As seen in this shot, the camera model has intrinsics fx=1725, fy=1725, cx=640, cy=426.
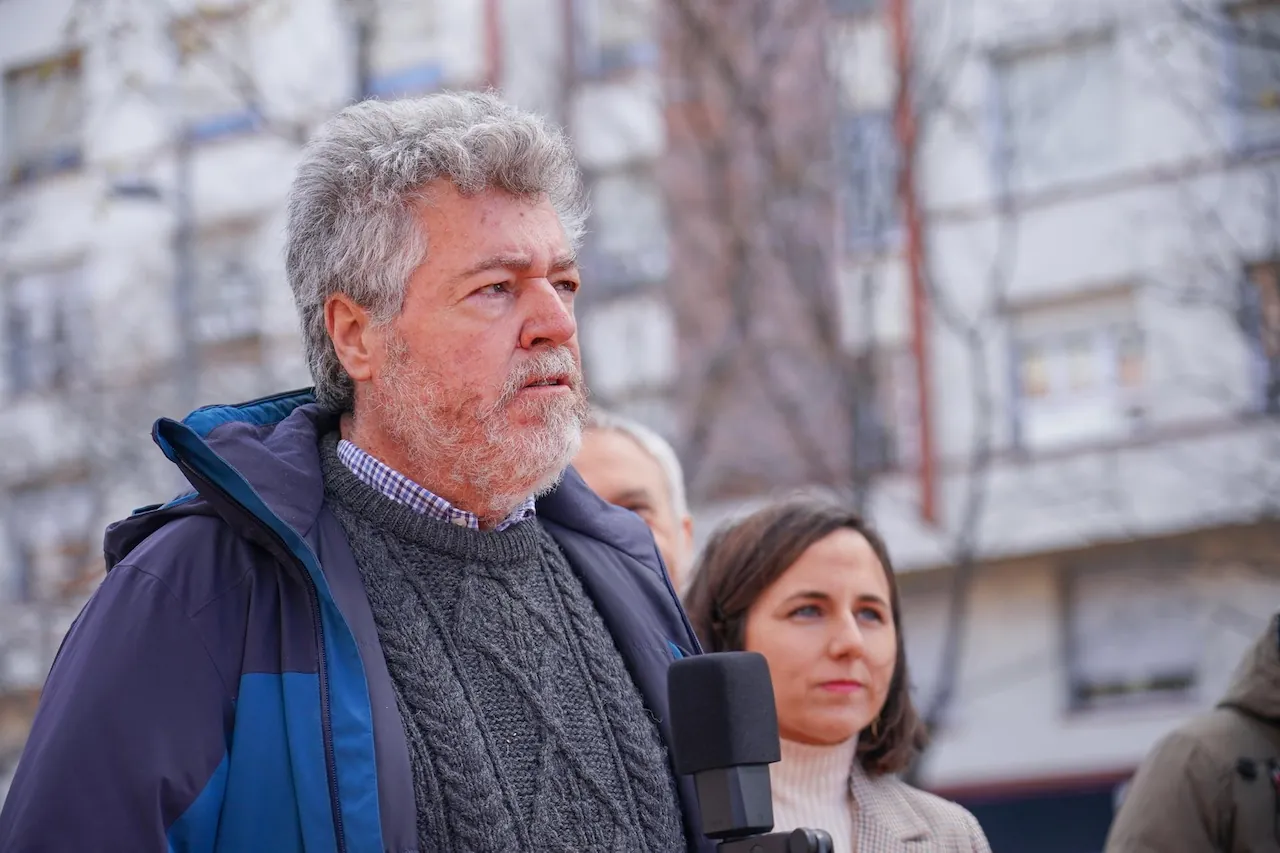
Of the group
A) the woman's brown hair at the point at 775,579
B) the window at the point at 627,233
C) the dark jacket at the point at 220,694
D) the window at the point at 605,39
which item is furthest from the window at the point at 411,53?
the dark jacket at the point at 220,694

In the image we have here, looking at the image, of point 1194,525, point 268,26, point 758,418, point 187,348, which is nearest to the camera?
point 268,26

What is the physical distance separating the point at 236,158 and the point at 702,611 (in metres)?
16.6

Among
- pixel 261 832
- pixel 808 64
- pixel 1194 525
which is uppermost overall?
pixel 808 64

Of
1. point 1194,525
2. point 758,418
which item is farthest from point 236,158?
point 1194,525

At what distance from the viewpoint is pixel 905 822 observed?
4375 millimetres

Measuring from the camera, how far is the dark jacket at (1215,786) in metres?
4.79

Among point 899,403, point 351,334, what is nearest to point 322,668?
point 351,334

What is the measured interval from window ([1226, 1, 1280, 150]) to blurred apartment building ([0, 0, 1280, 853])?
8 centimetres

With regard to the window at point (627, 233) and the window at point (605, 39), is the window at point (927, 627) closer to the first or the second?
the window at point (627, 233)

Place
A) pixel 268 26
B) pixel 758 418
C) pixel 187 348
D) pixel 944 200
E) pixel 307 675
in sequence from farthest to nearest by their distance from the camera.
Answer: pixel 944 200
pixel 758 418
pixel 187 348
pixel 268 26
pixel 307 675

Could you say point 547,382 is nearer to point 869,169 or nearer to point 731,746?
point 731,746

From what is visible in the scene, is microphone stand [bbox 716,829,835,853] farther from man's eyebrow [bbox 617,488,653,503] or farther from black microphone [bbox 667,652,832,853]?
man's eyebrow [bbox 617,488,653,503]

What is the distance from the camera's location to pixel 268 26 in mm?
13055

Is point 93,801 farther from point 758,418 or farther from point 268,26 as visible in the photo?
point 758,418
